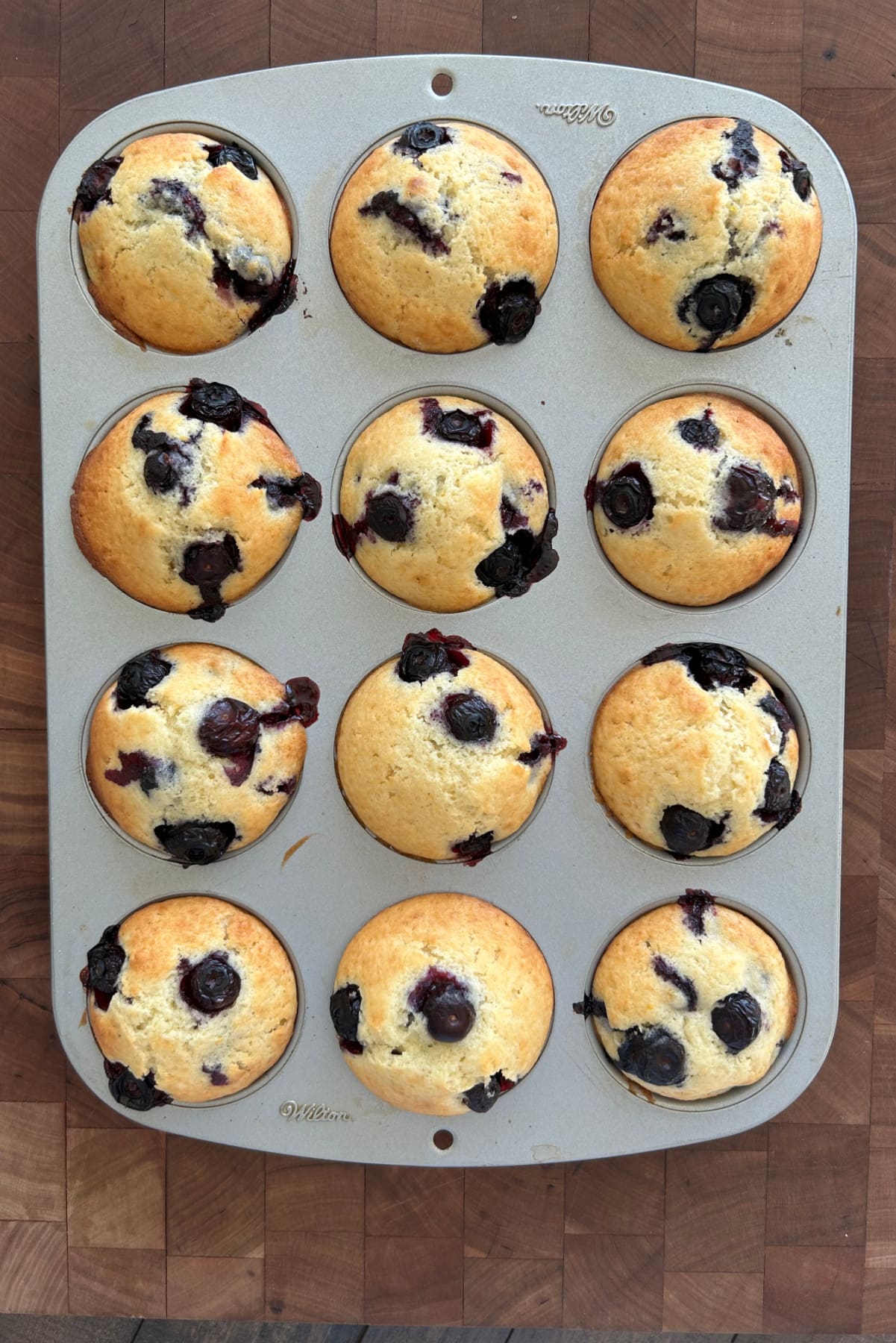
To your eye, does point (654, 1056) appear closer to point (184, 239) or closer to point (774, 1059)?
point (774, 1059)

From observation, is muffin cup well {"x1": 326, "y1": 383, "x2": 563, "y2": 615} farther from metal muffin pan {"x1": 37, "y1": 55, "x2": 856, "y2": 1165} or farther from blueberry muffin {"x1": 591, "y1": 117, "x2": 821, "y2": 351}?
blueberry muffin {"x1": 591, "y1": 117, "x2": 821, "y2": 351}

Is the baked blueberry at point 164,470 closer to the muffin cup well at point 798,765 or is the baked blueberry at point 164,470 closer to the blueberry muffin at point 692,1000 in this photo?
the muffin cup well at point 798,765

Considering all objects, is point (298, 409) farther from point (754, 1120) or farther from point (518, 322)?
point (754, 1120)

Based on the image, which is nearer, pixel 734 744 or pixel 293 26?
pixel 734 744

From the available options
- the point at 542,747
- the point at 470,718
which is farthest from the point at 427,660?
the point at 542,747

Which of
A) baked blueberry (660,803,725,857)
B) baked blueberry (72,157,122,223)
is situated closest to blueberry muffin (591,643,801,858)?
baked blueberry (660,803,725,857)

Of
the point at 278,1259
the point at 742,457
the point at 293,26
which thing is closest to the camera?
the point at 742,457

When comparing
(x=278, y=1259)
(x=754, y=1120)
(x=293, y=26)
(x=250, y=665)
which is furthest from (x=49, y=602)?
(x=754, y=1120)
